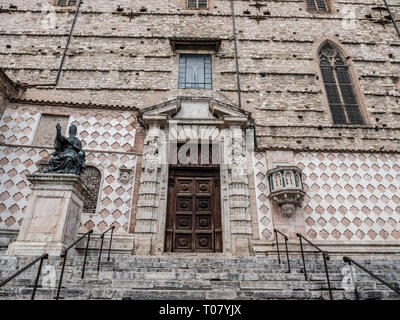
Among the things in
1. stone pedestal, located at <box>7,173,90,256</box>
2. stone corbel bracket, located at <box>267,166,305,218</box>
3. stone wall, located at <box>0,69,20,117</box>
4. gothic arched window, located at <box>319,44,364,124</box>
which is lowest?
stone pedestal, located at <box>7,173,90,256</box>

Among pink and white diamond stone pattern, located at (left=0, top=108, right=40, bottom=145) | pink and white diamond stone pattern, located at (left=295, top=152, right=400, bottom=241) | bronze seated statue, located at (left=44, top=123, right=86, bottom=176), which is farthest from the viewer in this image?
pink and white diamond stone pattern, located at (left=0, top=108, right=40, bottom=145)

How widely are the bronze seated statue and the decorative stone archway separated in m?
2.30

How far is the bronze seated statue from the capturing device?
6.45m

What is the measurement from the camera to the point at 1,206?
313 inches

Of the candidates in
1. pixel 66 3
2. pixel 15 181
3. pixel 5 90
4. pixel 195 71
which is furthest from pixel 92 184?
pixel 66 3

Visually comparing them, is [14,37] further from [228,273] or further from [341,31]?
[341,31]

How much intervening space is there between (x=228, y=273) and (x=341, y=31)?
489 inches

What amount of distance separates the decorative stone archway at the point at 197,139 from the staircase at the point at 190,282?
2.28 m

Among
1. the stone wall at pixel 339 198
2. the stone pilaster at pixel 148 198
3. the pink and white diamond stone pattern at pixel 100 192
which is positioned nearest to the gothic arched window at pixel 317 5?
the stone wall at pixel 339 198

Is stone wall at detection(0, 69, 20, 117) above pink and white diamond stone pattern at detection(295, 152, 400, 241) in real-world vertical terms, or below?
above

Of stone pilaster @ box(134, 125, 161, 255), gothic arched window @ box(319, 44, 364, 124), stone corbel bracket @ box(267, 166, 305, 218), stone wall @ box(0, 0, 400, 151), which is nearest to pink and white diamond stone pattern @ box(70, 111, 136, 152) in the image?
stone pilaster @ box(134, 125, 161, 255)

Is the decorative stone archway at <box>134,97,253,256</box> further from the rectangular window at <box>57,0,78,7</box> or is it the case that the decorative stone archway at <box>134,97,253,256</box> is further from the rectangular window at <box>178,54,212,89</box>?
the rectangular window at <box>57,0,78,7</box>

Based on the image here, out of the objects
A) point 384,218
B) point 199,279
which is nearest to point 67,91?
point 199,279

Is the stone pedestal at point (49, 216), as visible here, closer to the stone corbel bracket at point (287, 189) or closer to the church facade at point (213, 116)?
the church facade at point (213, 116)
